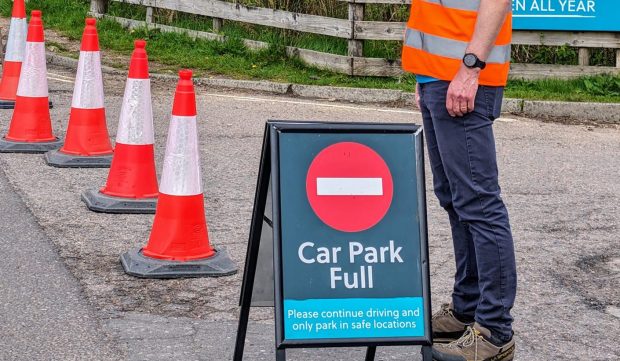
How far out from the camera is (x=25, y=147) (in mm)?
8797

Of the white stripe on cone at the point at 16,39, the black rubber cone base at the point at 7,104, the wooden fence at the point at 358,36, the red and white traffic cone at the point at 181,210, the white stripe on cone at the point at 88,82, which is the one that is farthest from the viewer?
the wooden fence at the point at 358,36

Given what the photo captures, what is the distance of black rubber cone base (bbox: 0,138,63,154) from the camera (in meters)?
8.77

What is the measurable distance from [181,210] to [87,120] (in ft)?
7.96

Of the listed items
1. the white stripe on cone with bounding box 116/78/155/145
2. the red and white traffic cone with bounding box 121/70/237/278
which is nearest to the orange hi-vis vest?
the red and white traffic cone with bounding box 121/70/237/278

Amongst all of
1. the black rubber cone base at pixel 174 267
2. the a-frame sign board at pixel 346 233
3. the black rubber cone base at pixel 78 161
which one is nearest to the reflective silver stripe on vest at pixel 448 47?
the a-frame sign board at pixel 346 233

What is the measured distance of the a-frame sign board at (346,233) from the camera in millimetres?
4230

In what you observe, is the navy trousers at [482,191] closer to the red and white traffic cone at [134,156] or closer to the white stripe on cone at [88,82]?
the red and white traffic cone at [134,156]

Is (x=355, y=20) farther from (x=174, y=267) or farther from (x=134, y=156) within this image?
(x=174, y=267)

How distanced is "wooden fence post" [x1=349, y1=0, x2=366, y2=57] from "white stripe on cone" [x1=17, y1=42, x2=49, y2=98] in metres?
5.31

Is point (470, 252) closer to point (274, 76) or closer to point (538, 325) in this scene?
point (538, 325)

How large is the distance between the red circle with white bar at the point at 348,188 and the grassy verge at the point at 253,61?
8071 millimetres

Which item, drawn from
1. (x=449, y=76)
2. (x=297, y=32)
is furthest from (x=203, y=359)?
(x=297, y=32)

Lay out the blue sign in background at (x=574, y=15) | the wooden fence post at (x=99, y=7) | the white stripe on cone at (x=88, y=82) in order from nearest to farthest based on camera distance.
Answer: the white stripe on cone at (x=88, y=82) → the blue sign in background at (x=574, y=15) → the wooden fence post at (x=99, y=7)

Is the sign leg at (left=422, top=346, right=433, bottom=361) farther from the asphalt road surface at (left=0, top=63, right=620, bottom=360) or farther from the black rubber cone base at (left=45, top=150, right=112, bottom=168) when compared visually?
the black rubber cone base at (left=45, top=150, right=112, bottom=168)
